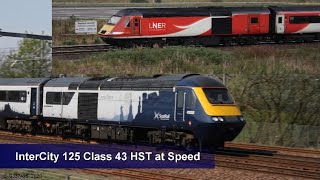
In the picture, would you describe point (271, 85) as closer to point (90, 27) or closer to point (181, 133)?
point (181, 133)

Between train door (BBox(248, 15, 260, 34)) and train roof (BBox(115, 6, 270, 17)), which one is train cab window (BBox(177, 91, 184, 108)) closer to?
train roof (BBox(115, 6, 270, 17))

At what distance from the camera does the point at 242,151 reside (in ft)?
65.8

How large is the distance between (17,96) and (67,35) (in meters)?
8.77

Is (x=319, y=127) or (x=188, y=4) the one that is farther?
(x=188, y=4)

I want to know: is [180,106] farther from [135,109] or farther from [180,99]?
[135,109]

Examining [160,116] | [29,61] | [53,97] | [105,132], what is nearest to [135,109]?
[160,116]

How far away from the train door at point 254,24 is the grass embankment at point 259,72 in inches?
40.5

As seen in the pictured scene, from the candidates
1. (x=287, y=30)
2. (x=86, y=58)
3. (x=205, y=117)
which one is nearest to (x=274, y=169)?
(x=205, y=117)

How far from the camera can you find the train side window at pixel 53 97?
81.2 feet

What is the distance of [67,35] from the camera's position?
118ft

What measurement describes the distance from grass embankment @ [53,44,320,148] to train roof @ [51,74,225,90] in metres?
5.15

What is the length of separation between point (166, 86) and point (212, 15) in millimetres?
13249

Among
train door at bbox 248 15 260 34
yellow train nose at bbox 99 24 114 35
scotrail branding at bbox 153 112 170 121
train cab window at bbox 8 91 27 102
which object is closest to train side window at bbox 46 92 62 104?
train cab window at bbox 8 91 27 102

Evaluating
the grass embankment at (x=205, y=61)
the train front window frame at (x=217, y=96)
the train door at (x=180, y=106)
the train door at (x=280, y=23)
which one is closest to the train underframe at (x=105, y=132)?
the train door at (x=180, y=106)
